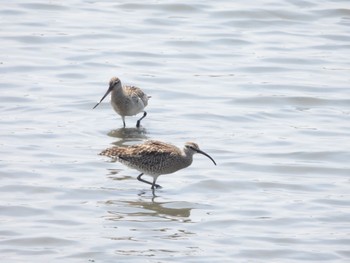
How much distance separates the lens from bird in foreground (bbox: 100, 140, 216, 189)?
13.6 m

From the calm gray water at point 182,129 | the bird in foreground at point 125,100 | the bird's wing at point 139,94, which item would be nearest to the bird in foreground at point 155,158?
the calm gray water at point 182,129

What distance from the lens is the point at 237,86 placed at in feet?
60.9

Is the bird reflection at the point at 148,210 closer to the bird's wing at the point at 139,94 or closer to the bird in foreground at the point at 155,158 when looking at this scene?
the bird in foreground at the point at 155,158

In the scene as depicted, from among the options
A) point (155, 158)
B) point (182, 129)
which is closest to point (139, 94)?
point (182, 129)

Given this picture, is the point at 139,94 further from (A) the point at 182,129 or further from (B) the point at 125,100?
(A) the point at 182,129

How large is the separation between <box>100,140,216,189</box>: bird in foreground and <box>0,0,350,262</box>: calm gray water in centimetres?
23

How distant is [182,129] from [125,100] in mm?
977

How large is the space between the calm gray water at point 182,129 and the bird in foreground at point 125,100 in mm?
261

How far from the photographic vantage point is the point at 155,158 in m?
13.6

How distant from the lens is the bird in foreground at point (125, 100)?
16578 millimetres

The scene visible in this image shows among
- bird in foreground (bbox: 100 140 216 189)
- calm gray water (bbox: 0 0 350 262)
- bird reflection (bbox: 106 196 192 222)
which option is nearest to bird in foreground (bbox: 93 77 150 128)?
calm gray water (bbox: 0 0 350 262)

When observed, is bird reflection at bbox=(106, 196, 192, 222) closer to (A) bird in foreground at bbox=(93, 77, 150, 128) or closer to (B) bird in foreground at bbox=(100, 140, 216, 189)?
(B) bird in foreground at bbox=(100, 140, 216, 189)

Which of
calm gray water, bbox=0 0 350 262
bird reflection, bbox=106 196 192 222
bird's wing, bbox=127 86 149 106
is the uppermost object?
bird's wing, bbox=127 86 149 106

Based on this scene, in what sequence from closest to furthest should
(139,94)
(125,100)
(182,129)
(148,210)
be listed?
(148,210) → (182,129) → (125,100) → (139,94)
